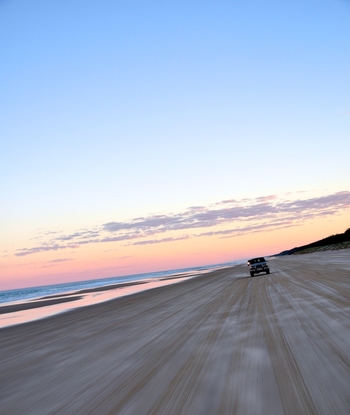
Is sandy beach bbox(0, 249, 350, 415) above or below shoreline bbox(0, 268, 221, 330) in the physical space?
below

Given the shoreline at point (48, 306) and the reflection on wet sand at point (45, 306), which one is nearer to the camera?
the shoreline at point (48, 306)

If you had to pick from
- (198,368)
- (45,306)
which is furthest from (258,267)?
(198,368)

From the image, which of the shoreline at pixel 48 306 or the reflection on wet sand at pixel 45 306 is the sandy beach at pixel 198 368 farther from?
the reflection on wet sand at pixel 45 306

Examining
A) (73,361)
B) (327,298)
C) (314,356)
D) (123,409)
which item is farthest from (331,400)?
(327,298)

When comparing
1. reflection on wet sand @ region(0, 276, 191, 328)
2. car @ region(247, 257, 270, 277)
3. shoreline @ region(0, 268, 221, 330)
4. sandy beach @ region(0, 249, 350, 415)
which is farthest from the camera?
car @ region(247, 257, 270, 277)

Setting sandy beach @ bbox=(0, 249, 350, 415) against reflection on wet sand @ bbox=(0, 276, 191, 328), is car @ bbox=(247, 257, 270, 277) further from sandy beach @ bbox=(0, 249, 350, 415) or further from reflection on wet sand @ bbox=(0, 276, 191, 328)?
sandy beach @ bbox=(0, 249, 350, 415)

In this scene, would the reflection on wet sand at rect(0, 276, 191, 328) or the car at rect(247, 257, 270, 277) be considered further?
the car at rect(247, 257, 270, 277)

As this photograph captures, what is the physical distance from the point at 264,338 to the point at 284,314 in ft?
11.0

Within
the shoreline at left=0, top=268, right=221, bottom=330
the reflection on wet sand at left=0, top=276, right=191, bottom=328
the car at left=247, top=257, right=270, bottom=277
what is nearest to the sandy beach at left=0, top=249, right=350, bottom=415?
the shoreline at left=0, top=268, right=221, bottom=330

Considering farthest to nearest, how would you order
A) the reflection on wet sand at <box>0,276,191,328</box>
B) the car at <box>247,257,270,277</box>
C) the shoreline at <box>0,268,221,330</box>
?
1. the car at <box>247,257,270,277</box>
2. the reflection on wet sand at <box>0,276,191,328</box>
3. the shoreline at <box>0,268,221,330</box>

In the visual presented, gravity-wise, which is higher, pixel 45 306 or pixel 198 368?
pixel 45 306

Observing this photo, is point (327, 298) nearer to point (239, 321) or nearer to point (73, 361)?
point (239, 321)

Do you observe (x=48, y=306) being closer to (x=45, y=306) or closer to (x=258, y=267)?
(x=45, y=306)

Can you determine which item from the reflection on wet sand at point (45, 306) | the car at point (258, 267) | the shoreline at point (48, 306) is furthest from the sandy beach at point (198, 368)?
the car at point (258, 267)
